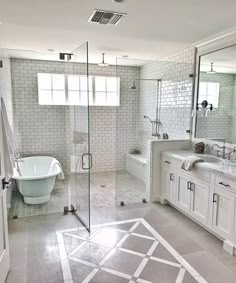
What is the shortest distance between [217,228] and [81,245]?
1.61 metres

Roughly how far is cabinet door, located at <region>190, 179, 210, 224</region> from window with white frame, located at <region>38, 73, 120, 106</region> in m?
2.49

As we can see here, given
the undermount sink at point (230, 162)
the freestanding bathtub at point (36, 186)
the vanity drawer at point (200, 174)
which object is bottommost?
the freestanding bathtub at point (36, 186)

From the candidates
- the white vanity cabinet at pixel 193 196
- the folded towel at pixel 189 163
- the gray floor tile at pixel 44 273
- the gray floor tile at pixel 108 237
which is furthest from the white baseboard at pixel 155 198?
the gray floor tile at pixel 44 273

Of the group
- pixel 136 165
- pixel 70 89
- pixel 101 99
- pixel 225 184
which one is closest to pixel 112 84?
pixel 101 99

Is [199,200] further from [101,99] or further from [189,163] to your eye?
[101,99]

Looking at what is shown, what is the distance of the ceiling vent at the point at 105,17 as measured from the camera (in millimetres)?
2614

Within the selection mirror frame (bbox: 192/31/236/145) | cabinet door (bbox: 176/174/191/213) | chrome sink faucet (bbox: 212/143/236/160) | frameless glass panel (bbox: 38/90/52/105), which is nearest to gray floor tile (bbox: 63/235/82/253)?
cabinet door (bbox: 176/174/191/213)

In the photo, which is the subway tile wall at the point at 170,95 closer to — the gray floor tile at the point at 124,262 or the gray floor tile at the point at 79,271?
the gray floor tile at the point at 124,262

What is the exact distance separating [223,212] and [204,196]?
1.13ft

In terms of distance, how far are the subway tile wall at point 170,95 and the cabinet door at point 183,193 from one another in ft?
3.59

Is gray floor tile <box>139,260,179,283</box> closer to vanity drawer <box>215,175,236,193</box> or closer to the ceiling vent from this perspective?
vanity drawer <box>215,175,236,193</box>

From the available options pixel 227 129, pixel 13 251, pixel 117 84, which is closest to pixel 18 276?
pixel 13 251

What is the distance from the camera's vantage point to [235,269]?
7.64 feet

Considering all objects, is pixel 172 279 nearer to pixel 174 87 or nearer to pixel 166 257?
pixel 166 257
